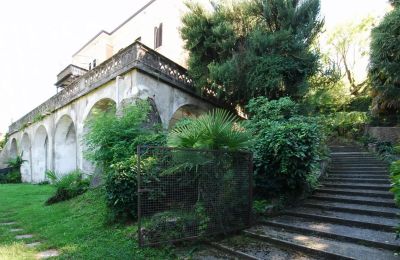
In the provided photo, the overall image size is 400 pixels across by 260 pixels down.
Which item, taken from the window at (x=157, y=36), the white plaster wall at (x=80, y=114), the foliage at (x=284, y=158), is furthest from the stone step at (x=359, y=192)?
the window at (x=157, y=36)

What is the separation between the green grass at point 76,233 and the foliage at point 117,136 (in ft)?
4.36

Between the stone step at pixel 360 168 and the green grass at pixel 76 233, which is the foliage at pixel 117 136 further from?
the stone step at pixel 360 168

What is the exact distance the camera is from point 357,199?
21.7 ft

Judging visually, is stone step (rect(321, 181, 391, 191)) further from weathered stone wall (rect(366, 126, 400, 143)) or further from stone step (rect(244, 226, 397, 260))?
weathered stone wall (rect(366, 126, 400, 143))

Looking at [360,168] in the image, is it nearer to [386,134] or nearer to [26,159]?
[386,134]

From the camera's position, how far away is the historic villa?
1177cm

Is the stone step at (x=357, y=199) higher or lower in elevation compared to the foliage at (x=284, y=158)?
lower

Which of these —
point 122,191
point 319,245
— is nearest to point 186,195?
point 122,191

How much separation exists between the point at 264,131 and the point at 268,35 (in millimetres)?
6425

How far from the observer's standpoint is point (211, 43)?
12.9 meters

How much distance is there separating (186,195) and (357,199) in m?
4.14

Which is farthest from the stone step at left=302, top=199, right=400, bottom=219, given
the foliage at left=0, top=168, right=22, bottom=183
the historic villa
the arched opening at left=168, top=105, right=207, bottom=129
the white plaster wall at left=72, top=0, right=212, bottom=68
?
the foliage at left=0, top=168, right=22, bottom=183

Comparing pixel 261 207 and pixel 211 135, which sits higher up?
pixel 211 135

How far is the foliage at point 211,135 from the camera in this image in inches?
221
